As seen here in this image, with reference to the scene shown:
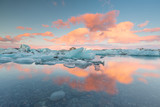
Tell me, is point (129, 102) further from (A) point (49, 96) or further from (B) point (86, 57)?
(B) point (86, 57)

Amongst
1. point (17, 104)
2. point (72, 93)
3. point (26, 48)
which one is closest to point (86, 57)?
point (72, 93)

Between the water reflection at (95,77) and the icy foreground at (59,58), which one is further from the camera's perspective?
the icy foreground at (59,58)

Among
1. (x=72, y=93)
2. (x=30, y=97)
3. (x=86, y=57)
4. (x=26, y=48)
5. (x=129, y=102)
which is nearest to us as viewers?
(x=129, y=102)

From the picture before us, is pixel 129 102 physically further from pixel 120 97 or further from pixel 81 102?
pixel 81 102

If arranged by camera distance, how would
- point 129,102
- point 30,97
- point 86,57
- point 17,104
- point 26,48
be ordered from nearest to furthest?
point 17,104 → point 129,102 → point 30,97 → point 86,57 → point 26,48

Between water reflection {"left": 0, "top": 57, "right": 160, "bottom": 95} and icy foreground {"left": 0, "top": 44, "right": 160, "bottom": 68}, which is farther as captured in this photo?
icy foreground {"left": 0, "top": 44, "right": 160, "bottom": 68}

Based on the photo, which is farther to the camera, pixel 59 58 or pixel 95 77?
pixel 59 58

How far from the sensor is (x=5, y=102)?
2312 millimetres

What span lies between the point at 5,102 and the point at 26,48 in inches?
1096

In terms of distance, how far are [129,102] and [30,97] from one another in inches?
125

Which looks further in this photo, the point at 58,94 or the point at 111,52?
the point at 111,52

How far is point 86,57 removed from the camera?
13.8m

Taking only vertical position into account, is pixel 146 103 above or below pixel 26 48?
below

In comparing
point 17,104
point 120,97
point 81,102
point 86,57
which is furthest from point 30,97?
point 86,57
